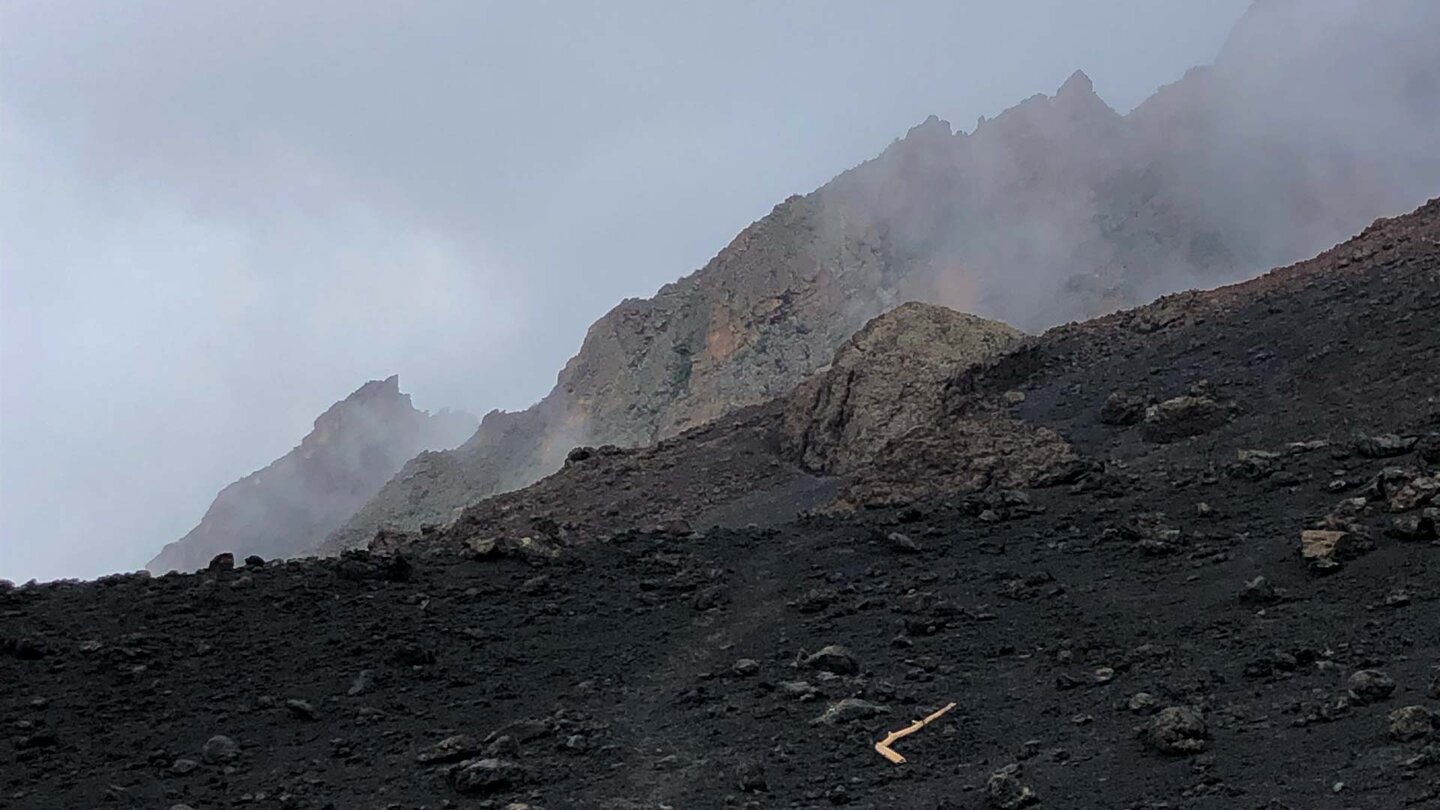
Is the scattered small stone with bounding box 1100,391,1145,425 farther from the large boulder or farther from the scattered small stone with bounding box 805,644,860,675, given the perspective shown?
the scattered small stone with bounding box 805,644,860,675

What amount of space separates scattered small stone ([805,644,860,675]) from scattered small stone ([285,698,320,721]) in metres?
4.73

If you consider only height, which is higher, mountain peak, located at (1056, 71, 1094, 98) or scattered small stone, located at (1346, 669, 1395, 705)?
mountain peak, located at (1056, 71, 1094, 98)

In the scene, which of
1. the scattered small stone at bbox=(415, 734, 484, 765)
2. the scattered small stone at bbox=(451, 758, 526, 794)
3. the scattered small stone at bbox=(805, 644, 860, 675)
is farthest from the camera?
the scattered small stone at bbox=(805, 644, 860, 675)

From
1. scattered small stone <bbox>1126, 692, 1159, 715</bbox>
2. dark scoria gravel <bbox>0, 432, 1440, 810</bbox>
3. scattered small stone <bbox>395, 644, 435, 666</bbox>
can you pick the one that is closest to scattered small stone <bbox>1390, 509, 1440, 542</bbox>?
dark scoria gravel <bbox>0, 432, 1440, 810</bbox>

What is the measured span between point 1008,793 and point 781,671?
14.2ft

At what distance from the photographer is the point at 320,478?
91938mm

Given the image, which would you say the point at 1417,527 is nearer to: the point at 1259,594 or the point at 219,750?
the point at 1259,594

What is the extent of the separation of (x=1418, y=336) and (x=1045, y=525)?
821cm

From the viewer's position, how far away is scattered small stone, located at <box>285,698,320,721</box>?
1210cm

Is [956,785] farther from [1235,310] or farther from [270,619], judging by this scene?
[1235,310]

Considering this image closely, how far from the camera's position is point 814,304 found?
233ft

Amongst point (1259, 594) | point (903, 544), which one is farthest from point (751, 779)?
point (903, 544)

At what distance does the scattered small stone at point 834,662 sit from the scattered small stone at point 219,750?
17.6 ft

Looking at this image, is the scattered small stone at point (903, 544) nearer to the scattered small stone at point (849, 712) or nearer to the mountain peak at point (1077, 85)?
the scattered small stone at point (849, 712)
